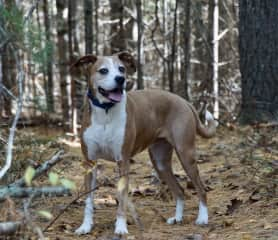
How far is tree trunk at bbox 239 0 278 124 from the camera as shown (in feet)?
29.7

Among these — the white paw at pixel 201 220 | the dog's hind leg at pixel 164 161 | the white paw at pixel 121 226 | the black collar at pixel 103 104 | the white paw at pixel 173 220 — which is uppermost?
the black collar at pixel 103 104

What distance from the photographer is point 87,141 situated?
17.4ft

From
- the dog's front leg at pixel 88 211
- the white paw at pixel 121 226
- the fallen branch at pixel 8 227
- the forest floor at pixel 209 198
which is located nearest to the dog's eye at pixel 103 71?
the dog's front leg at pixel 88 211

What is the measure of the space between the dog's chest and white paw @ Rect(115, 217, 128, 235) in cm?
61

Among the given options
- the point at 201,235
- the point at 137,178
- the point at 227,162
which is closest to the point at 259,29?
the point at 227,162

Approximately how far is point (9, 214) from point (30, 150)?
2847mm

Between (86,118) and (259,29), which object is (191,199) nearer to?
(86,118)

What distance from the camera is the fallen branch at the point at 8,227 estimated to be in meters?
3.48

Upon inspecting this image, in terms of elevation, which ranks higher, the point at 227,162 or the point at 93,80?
the point at 93,80

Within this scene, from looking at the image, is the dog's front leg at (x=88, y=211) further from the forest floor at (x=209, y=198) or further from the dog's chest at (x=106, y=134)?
the dog's chest at (x=106, y=134)

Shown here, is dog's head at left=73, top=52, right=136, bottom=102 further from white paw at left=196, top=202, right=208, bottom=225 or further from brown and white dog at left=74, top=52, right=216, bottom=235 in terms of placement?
white paw at left=196, top=202, right=208, bottom=225

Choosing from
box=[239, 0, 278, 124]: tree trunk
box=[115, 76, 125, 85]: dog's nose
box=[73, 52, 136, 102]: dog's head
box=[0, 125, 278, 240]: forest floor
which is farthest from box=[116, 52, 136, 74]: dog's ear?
box=[239, 0, 278, 124]: tree trunk

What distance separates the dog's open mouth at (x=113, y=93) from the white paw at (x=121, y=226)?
1.09 m

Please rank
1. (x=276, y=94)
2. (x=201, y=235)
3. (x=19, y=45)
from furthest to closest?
1. (x=276, y=94)
2. (x=19, y=45)
3. (x=201, y=235)
